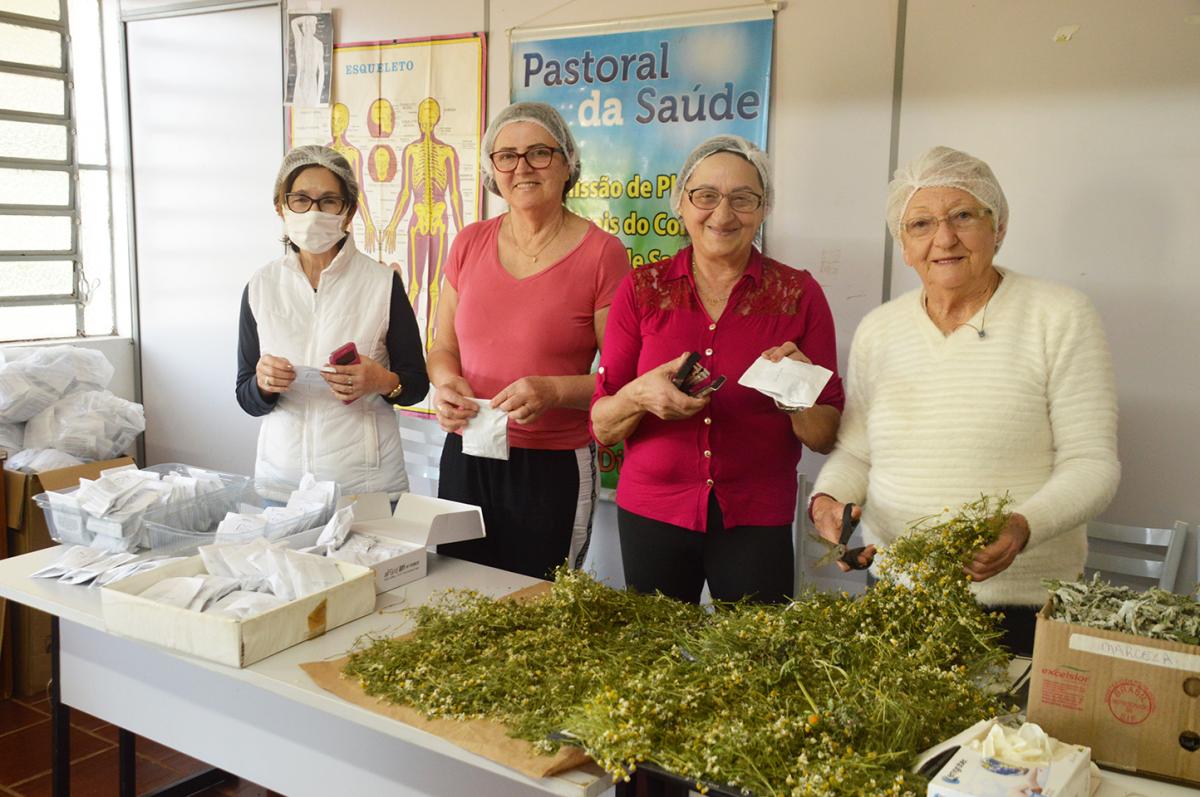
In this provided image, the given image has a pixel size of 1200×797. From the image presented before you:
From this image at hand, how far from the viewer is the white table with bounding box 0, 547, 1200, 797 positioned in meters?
1.93

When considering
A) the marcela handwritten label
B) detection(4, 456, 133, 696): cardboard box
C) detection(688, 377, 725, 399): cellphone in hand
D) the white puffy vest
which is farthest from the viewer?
detection(4, 456, 133, 696): cardboard box

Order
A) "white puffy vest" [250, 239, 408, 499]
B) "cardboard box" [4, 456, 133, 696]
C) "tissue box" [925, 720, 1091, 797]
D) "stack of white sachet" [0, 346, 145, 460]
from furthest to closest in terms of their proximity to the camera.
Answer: "stack of white sachet" [0, 346, 145, 460] → "cardboard box" [4, 456, 133, 696] → "white puffy vest" [250, 239, 408, 499] → "tissue box" [925, 720, 1091, 797]

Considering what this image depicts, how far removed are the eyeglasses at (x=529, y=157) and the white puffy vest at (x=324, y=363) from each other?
48 centimetres

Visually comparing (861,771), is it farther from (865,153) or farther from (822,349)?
(865,153)

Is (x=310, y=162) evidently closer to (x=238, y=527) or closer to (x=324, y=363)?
(x=324, y=363)

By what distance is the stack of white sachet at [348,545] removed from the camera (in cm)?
232

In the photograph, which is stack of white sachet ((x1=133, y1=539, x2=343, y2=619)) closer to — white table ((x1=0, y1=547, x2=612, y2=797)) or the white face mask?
white table ((x1=0, y1=547, x2=612, y2=797))

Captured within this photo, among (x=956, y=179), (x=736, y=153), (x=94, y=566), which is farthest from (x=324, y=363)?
(x=956, y=179)

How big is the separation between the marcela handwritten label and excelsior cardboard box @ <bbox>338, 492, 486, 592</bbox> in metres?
1.47

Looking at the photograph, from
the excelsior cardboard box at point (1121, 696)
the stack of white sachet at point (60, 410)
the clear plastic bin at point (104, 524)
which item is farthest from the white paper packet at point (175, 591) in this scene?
the stack of white sachet at point (60, 410)

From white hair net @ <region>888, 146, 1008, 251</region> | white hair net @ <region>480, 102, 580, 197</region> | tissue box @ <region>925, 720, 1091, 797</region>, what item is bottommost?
tissue box @ <region>925, 720, 1091, 797</region>

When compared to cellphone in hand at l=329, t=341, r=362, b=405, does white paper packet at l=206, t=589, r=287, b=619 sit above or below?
below

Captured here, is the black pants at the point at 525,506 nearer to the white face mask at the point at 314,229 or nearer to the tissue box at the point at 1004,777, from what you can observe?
the white face mask at the point at 314,229

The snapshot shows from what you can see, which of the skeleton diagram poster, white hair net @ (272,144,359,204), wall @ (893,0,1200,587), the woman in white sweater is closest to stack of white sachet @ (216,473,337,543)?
white hair net @ (272,144,359,204)
